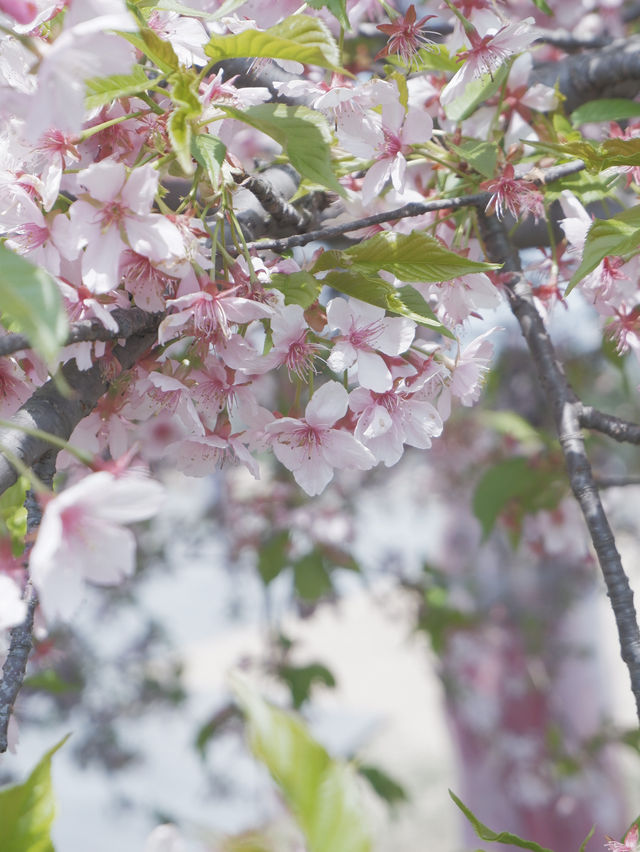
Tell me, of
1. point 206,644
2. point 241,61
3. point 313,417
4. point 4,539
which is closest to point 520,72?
point 241,61

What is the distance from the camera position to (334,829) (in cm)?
47

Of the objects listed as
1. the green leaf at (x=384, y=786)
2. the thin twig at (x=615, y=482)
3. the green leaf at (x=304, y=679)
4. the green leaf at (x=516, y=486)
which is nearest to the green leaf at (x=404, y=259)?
the thin twig at (x=615, y=482)

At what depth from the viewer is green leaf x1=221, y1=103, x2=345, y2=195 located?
0.66m

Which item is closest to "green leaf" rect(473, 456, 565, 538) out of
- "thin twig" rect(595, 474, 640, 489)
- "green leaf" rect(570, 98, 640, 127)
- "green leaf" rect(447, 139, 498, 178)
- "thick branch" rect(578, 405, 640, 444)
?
"thin twig" rect(595, 474, 640, 489)

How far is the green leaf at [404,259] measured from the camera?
73 centimetres

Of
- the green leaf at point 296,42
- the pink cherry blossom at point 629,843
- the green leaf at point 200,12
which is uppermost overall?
the green leaf at point 200,12

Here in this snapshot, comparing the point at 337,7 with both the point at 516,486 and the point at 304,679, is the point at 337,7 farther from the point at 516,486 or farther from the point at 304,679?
the point at 304,679

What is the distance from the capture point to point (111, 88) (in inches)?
26.5

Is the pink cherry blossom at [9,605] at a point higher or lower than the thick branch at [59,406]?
higher

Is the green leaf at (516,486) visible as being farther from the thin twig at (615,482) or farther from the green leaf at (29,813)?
the green leaf at (29,813)

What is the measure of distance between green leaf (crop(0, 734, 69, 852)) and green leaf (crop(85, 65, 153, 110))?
1.62 ft

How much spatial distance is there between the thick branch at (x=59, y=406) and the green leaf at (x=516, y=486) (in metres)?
1.06

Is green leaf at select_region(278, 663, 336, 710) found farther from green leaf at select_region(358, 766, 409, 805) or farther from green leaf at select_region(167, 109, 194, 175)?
green leaf at select_region(167, 109, 194, 175)

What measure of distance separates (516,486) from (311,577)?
3.11 feet
